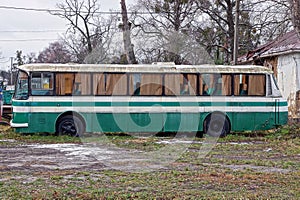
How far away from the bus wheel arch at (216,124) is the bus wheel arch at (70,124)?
4.68 meters

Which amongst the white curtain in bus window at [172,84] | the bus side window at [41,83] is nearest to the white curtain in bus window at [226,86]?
the white curtain in bus window at [172,84]

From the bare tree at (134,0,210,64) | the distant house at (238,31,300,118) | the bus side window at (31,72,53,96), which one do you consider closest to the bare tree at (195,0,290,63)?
the bare tree at (134,0,210,64)

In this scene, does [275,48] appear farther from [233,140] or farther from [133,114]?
[133,114]

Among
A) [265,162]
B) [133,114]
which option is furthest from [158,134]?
[265,162]

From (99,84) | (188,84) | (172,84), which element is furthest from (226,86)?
(99,84)

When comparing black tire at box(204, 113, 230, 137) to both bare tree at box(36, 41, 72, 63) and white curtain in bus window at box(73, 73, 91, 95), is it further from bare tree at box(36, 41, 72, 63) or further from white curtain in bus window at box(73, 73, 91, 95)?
bare tree at box(36, 41, 72, 63)

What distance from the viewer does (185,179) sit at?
950cm

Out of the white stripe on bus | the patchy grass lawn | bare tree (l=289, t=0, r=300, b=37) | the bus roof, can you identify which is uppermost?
bare tree (l=289, t=0, r=300, b=37)

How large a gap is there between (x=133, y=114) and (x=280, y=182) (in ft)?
29.4

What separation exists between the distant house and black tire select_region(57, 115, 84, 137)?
33.7 ft

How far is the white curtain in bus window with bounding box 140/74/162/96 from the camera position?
17.8 metres

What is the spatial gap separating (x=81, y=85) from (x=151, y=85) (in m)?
2.61

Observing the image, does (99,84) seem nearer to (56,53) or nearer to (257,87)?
(257,87)

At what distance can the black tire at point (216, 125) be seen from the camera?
1806cm
